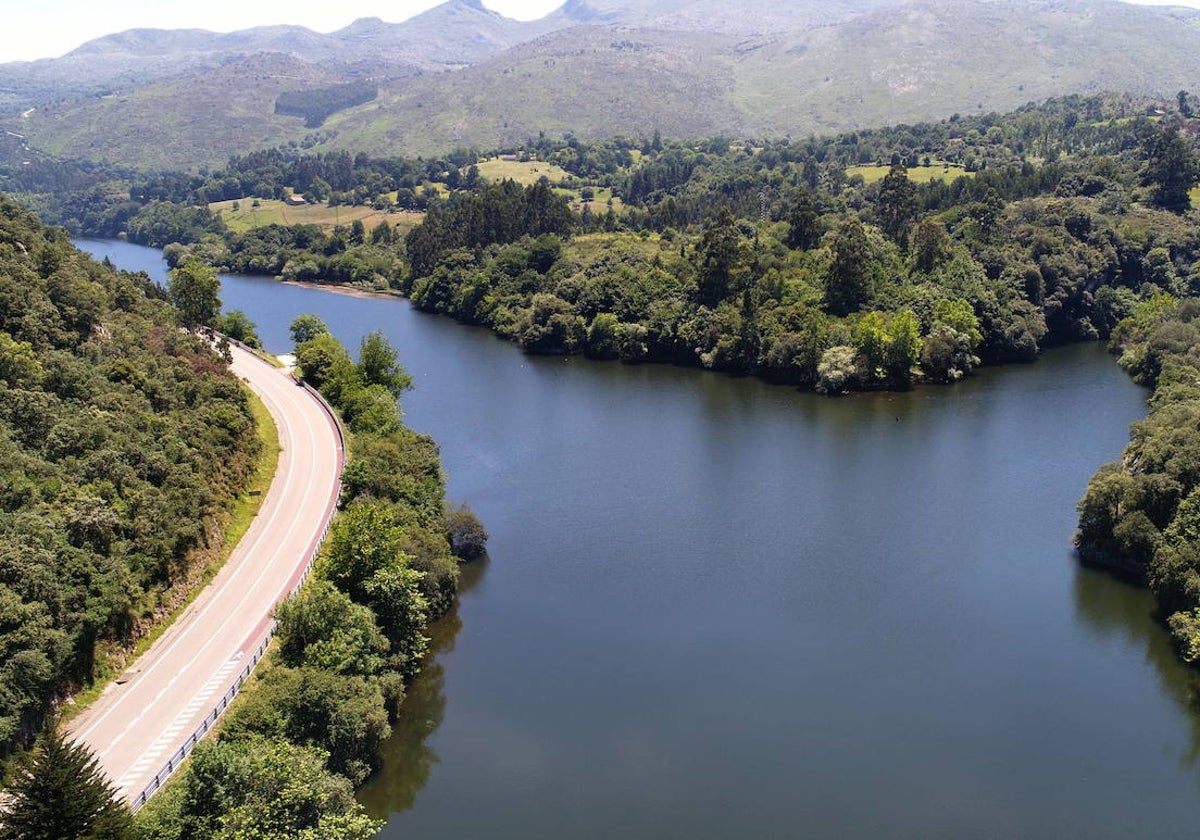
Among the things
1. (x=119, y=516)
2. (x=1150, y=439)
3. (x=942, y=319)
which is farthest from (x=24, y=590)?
(x=942, y=319)

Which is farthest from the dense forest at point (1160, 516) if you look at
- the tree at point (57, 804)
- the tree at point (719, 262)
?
the tree at point (719, 262)

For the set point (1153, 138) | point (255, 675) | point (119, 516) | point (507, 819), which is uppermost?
point (1153, 138)

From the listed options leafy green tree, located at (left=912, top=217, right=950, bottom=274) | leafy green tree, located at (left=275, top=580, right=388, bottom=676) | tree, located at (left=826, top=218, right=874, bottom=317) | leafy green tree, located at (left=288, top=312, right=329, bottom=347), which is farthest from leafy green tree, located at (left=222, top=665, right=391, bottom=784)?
leafy green tree, located at (left=912, top=217, right=950, bottom=274)

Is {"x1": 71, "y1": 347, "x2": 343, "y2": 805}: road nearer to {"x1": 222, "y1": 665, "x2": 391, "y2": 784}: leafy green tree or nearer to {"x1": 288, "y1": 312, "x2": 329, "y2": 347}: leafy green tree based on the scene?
{"x1": 222, "y1": 665, "x2": 391, "y2": 784}: leafy green tree

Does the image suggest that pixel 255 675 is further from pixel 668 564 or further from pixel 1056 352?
pixel 1056 352

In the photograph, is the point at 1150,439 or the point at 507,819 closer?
the point at 507,819

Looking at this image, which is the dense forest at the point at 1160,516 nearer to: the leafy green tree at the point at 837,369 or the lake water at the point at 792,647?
the lake water at the point at 792,647

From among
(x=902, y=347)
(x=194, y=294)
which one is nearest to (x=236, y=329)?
(x=194, y=294)
